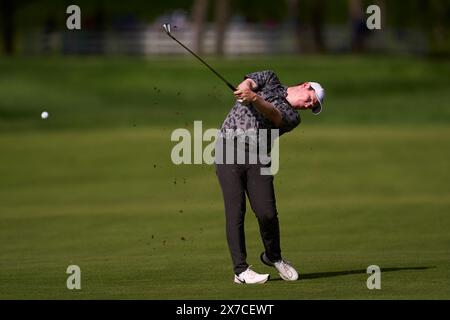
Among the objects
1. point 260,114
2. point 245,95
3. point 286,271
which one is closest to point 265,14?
point 286,271

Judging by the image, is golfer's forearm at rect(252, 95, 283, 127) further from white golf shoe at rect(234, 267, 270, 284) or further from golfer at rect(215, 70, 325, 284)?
white golf shoe at rect(234, 267, 270, 284)

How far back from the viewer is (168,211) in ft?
77.7

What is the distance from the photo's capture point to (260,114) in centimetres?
1252

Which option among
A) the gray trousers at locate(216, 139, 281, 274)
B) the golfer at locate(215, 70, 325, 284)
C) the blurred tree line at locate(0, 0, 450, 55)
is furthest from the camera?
the blurred tree line at locate(0, 0, 450, 55)

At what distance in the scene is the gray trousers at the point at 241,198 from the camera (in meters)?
12.7

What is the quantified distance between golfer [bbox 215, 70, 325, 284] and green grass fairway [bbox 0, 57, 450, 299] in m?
0.41

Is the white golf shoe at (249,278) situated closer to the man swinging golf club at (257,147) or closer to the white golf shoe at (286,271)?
the man swinging golf club at (257,147)

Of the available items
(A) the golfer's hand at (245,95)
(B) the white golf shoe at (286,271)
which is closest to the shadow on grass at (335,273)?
(B) the white golf shoe at (286,271)

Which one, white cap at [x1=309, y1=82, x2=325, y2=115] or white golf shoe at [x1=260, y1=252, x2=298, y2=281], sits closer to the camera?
white cap at [x1=309, y1=82, x2=325, y2=115]

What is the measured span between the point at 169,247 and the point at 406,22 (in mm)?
69079

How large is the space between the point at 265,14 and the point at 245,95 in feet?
253

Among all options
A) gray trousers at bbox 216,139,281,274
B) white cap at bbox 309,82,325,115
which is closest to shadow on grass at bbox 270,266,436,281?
gray trousers at bbox 216,139,281,274

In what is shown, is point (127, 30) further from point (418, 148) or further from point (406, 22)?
point (418, 148)

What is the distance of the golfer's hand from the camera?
40.0 feet
